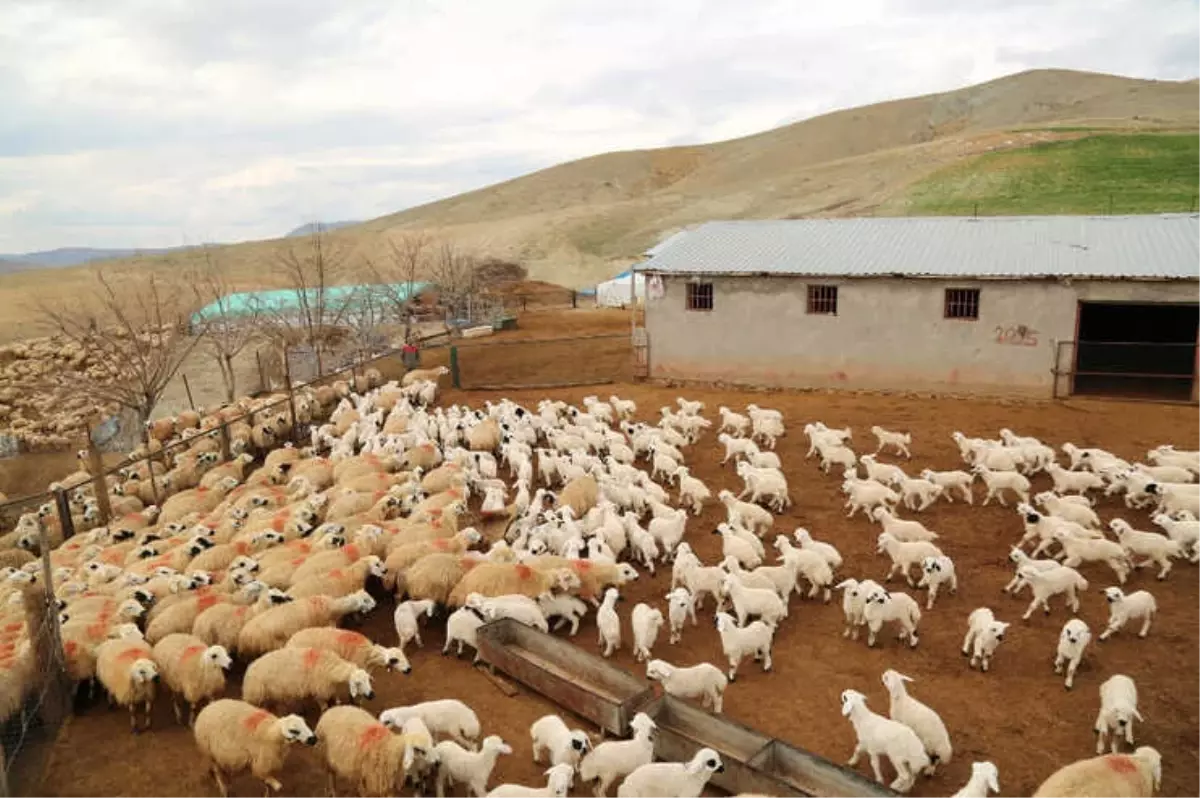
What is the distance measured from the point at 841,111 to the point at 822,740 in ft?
445

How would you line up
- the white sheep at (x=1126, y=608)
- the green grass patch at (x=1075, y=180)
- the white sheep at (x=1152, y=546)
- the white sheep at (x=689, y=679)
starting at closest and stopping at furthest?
the white sheep at (x=689, y=679) < the white sheep at (x=1126, y=608) < the white sheep at (x=1152, y=546) < the green grass patch at (x=1075, y=180)

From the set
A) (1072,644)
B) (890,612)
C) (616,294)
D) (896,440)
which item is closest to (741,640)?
(890,612)

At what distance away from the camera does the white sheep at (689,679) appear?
727cm

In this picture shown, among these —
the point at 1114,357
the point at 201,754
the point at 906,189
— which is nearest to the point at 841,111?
the point at 906,189

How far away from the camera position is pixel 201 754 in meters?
7.02

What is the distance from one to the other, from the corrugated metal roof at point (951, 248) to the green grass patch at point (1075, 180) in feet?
63.4

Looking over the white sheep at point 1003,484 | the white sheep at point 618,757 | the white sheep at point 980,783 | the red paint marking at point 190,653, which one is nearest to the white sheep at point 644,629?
the white sheep at point 618,757

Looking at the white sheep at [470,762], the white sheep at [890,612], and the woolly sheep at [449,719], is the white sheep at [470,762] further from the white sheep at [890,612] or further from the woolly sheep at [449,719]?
the white sheep at [890,612]

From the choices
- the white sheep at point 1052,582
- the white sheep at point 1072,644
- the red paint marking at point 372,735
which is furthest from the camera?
the white sheep at point 1052,582

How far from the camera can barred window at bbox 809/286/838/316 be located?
2066cm

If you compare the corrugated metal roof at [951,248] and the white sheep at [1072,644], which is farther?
the corrugated metal roof at [951,248]

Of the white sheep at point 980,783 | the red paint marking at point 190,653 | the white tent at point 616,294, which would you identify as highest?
the white tent at point 616,294

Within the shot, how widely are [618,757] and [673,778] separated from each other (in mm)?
515

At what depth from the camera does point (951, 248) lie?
68.1ft
